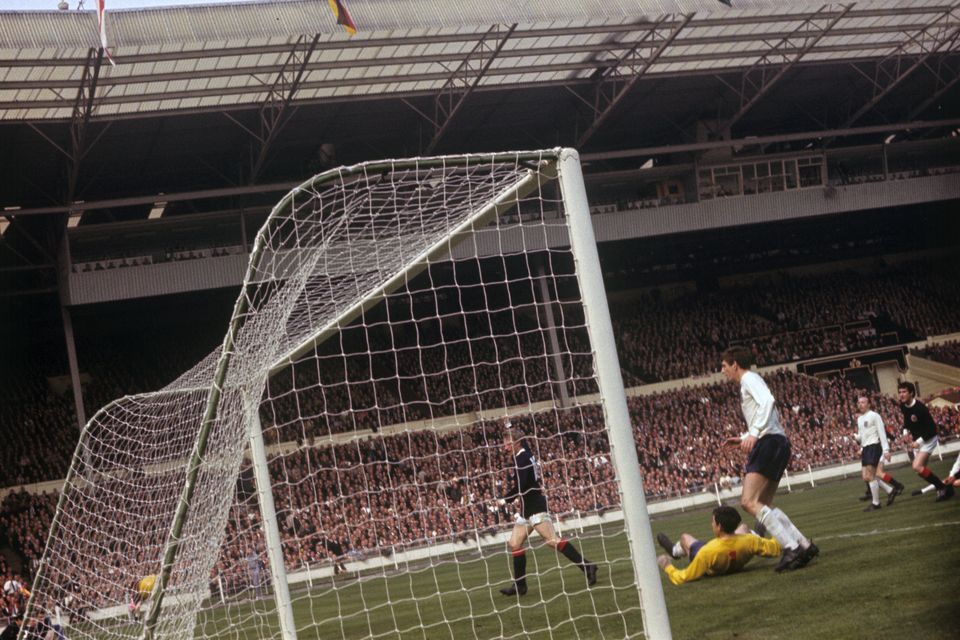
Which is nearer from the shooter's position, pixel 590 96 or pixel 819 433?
pixel 819 433

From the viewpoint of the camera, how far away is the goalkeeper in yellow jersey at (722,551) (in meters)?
8.74

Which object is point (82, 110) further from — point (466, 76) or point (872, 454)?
point (872, 454)

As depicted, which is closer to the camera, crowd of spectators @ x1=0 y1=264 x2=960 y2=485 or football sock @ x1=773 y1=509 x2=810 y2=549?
football sock @ x1=773 y1=509 x2=810 y2=549

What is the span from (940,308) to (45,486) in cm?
3372

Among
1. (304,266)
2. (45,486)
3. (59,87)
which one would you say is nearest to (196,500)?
(304,266)

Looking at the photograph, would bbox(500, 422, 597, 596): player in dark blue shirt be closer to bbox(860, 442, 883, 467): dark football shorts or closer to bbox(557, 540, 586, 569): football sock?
bbox(557, 540, 586, 569): football sock

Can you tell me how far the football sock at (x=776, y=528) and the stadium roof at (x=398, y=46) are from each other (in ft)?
64.5

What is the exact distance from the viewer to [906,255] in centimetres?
4672

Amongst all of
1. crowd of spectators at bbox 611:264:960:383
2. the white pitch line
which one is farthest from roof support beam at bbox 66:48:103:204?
crowd of spectators at bbox 611:264:960:383

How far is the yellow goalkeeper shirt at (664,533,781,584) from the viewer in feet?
29.1

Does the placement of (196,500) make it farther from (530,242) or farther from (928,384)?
(928,384)

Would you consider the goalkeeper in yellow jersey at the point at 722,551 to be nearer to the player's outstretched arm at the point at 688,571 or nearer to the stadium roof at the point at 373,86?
the player's outstretched arm at the point at 688,571

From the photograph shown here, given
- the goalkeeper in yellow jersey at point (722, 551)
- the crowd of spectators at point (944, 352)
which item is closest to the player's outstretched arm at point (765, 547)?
the goalkeeper in yellow jersey at point (722, 551)

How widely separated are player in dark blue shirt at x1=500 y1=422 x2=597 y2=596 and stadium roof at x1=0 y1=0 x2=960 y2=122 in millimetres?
17247
